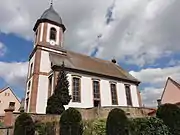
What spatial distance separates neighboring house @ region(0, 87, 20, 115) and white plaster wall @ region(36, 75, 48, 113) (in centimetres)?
1751

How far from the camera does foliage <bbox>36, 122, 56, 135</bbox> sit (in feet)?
38.5

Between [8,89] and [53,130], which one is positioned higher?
[8,89]

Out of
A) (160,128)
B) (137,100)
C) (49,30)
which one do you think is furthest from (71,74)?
(160,128)

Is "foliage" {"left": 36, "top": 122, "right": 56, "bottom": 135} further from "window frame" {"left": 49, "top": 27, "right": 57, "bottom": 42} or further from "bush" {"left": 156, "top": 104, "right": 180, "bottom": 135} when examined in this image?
"window frame" {"left": 49, "top": 27, "right": 57, "bottom": 42}

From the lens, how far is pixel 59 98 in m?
19.7

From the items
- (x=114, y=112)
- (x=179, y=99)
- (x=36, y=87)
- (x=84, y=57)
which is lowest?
(x=114, y=112)

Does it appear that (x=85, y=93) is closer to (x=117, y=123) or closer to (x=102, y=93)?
(x=102, y=93)

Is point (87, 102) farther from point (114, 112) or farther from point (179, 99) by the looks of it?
point (114, 112)

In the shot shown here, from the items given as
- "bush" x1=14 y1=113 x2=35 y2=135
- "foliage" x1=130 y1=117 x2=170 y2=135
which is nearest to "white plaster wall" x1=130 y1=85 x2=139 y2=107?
"bush" x1=14 y1=113 x2=35 y2=135

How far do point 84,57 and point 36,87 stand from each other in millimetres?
10258

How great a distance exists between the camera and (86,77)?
25.0 m

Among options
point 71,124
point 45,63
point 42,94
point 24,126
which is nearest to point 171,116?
point 71,124

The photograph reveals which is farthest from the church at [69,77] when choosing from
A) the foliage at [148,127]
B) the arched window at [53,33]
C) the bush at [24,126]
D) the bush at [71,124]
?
the foliage at [148,127]

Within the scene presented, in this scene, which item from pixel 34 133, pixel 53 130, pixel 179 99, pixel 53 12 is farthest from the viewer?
pixel 53 12
